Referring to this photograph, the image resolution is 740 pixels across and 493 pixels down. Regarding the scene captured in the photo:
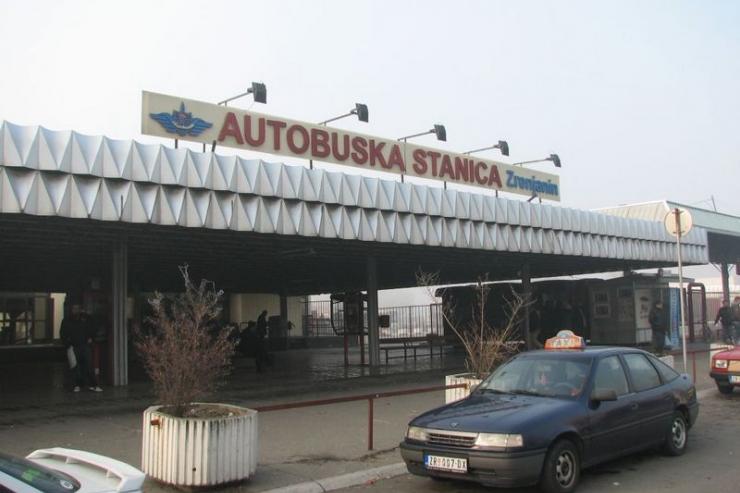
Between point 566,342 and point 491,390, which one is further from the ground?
point 566,342

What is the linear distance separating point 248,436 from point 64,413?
6.10 metres

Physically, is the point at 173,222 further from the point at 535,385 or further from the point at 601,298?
the point at 601,298

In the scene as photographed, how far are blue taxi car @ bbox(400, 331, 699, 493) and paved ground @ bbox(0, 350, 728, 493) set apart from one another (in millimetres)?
423

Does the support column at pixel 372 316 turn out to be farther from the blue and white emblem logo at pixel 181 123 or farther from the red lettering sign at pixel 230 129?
the blue and white emblem logo at pixel 181 123

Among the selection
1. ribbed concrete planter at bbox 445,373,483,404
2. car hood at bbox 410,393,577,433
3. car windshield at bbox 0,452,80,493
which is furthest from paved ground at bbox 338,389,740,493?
car windshield at bbox 0,452,80,493

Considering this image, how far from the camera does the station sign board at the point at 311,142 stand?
49.5 ft

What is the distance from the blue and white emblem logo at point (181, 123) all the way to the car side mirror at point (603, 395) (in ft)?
35.6

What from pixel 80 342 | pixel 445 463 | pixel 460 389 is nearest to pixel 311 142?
pixel 80 342

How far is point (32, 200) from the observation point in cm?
1067

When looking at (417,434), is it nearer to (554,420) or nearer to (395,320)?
(554,420)

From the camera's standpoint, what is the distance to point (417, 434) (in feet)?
23.4

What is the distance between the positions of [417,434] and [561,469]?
1442mm

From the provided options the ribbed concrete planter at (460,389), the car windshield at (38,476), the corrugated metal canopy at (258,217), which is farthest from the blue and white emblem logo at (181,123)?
the car windshield at (38,476)

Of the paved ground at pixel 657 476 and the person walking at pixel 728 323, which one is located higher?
the person walking at pixel 728 323
